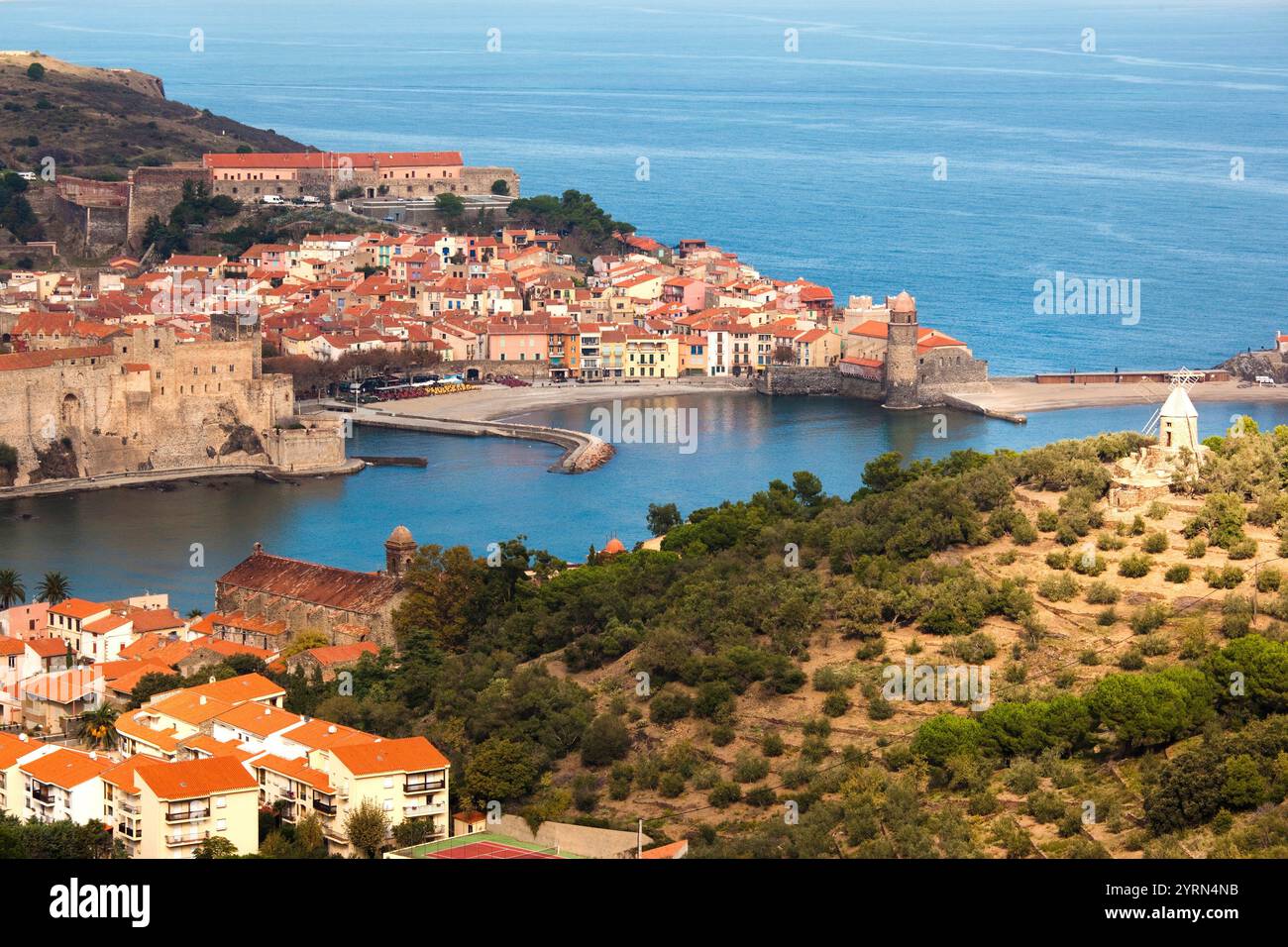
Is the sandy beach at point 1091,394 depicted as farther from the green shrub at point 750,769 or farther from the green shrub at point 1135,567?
the green shrub at point 750,769

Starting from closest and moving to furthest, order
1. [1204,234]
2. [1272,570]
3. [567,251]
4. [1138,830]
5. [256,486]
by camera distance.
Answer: [1138,830] < [1272,570] < [256,486] < [567,251] < [1204,234]

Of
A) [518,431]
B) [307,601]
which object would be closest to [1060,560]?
[307,601]

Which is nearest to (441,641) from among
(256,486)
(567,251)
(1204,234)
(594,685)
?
(594,685)

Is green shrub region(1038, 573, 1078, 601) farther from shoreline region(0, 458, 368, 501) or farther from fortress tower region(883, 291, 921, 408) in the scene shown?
fortress tower region(883, 291, 921, 408)

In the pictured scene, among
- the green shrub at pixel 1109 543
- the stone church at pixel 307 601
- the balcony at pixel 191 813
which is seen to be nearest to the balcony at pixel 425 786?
the balcony at pixel 191 813

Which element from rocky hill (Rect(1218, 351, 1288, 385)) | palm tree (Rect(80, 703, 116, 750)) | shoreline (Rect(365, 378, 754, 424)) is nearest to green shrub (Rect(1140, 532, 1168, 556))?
palm tree (Rect(80, 703, 116, 750))

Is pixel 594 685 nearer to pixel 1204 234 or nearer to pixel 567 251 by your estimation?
pixel 567 251

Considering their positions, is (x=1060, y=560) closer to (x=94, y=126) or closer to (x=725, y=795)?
(x=725, y=795)
